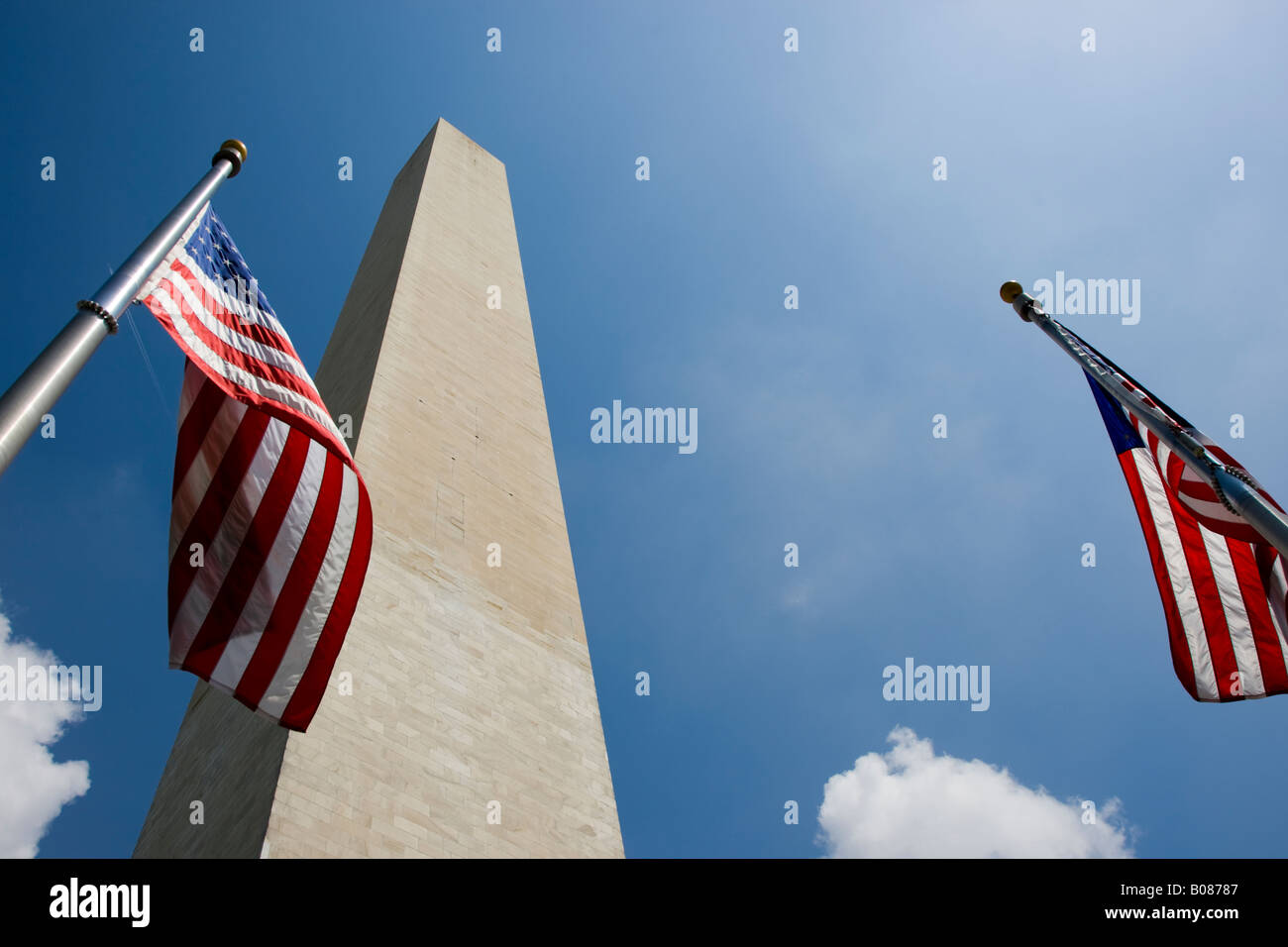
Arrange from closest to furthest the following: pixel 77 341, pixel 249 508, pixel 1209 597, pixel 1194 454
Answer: pixel 77 341 < pixel 249 508 < pixel 1194 454 < pixel 1209 597

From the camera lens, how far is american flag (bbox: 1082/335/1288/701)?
7.36 metres

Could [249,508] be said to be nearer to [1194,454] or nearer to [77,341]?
[77,341]

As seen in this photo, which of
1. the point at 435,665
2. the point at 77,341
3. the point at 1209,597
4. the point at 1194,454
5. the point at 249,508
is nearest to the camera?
the point at 77,341

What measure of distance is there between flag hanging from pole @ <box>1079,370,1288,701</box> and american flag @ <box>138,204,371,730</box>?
20.8 ft

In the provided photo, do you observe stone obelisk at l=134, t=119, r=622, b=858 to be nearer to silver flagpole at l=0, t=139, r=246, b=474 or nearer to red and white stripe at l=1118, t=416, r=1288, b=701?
silver flagpole at l=0, t=139, r=246, b=474

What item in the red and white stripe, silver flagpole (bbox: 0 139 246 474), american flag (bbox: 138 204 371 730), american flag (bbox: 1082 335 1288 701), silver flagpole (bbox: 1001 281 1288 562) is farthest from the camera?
the red and white stripe

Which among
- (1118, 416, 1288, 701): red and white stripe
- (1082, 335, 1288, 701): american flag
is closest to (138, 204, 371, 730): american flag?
(1082, 335, 1288, 701): american flag

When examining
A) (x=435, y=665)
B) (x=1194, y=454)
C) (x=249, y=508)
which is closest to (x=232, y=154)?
(x=249, y=508)

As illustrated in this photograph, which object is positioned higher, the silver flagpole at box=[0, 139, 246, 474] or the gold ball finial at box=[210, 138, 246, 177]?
the gold ball finial at box=[210, 138, 246, 177]

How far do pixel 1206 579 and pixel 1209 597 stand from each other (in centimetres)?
16

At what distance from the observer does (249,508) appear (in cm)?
678
